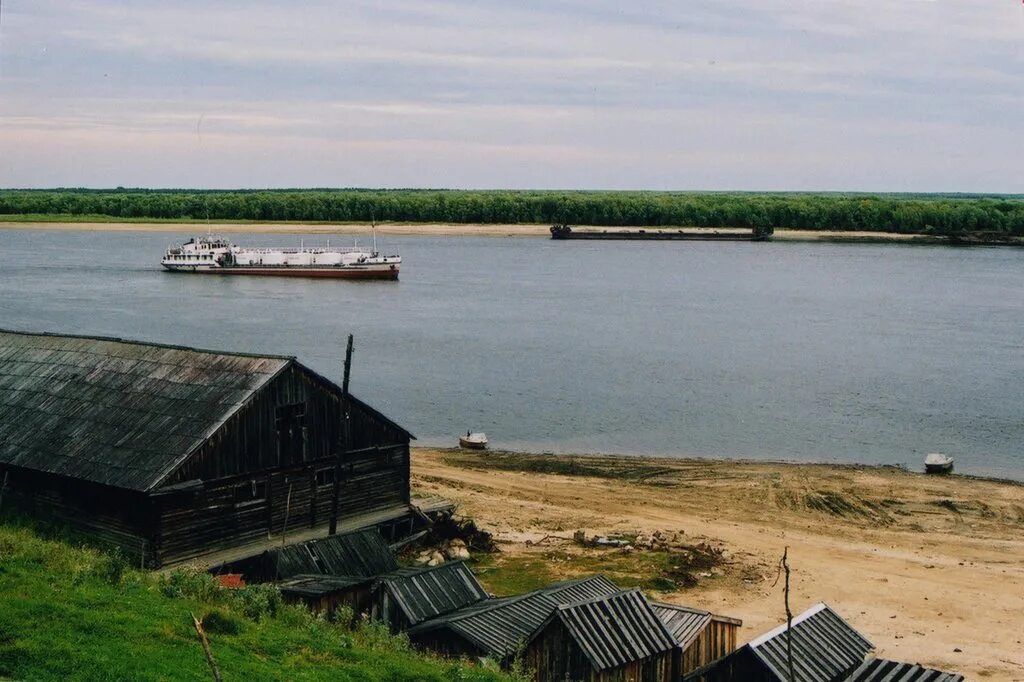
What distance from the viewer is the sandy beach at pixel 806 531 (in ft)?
77.4

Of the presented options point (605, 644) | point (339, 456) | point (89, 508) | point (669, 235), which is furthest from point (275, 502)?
point (669, 235)

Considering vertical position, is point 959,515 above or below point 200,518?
below

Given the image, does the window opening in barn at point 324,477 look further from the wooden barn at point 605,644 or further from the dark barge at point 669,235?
the dark barge at point 669,235

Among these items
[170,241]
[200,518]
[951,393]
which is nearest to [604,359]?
[951,393]

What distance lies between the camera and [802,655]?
16.8 m

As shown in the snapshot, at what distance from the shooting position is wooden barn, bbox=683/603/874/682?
16281 mm

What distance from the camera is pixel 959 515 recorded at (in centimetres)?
3303

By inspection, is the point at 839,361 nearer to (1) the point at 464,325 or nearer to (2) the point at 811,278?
(1) the point at 464,325

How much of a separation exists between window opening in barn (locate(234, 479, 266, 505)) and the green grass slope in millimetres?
4580

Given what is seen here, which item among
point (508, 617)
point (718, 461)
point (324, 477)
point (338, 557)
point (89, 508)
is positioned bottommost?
point (718, 461)

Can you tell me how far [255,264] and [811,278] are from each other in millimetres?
61926

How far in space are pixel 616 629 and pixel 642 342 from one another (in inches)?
2168

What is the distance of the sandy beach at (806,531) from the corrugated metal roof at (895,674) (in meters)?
4.46

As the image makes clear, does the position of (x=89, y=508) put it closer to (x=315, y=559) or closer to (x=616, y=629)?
(x=315, y=559)
